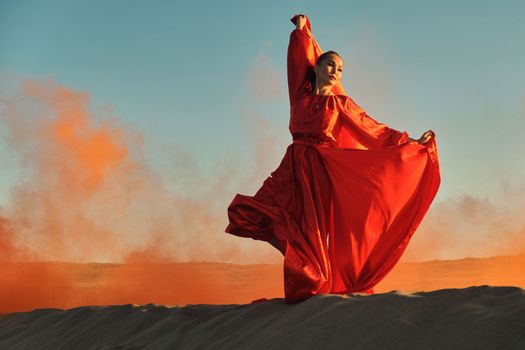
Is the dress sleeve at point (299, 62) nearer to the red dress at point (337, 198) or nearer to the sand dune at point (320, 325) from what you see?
the red dress at point (337, 198)

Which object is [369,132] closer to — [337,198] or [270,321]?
[337,198]

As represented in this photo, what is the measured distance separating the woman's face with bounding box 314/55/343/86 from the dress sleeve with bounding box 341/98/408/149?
27 cm

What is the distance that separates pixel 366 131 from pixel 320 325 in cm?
245

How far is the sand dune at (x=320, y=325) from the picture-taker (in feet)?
12.1

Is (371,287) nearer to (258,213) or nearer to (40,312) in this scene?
(258,213)

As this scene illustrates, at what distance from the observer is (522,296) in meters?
3.97

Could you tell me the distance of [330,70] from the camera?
617 cm

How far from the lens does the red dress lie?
586 cm

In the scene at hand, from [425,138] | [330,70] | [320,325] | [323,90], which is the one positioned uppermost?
[330,70]

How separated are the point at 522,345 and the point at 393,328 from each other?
772 millimetres

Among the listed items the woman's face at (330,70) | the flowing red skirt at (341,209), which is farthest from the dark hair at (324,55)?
the flowing red skirt at (341,209)

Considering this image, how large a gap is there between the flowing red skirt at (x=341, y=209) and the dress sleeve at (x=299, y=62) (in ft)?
1.76

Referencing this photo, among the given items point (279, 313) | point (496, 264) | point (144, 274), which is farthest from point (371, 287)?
point (496, 264)

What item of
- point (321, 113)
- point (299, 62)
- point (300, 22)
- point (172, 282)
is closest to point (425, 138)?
point (321, 113)
